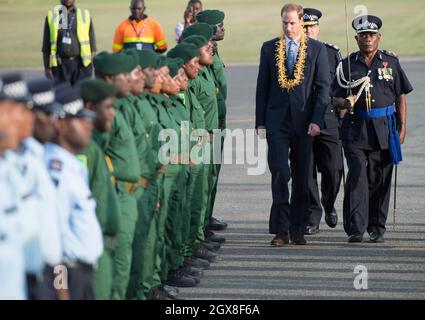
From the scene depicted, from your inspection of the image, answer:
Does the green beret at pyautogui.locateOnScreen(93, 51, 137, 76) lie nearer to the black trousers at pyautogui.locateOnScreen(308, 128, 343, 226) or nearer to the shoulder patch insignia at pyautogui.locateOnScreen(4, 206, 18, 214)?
the shoulder patch insignia at pyautogui.locateOnScreen(4, 206, 18, 214)

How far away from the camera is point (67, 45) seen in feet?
62.1

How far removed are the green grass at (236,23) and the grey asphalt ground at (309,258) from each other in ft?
90.4

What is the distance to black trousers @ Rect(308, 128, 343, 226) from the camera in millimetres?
14148

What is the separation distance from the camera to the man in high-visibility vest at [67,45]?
1894 cm

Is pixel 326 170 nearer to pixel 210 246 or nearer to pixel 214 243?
pixel 214 243

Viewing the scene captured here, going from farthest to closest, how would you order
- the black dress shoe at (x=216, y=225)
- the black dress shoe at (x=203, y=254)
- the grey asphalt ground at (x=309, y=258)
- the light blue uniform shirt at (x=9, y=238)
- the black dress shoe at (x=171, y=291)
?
the black dress shoe at (x=216, y=225), the black dress shoe at (x=203, y=254), the grey asphalt ground at (x=309, y=258), the black dress shoe at (x=171, y=291), the light blue uniform shirt at (x=9, y=238)

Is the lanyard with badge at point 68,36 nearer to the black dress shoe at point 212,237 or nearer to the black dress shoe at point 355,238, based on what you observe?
the black dress shoe at point 212,237

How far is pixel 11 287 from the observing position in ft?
21.7

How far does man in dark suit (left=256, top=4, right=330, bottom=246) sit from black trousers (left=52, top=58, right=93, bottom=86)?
578 centimetres

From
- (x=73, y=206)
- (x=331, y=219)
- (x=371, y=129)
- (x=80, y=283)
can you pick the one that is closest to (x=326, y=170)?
(x=331, y=219)

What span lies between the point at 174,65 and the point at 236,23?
44.5 m

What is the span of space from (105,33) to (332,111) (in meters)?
38.4

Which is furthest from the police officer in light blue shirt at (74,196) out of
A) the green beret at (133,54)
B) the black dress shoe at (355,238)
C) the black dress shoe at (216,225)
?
the black dress shoe at (216,225)
